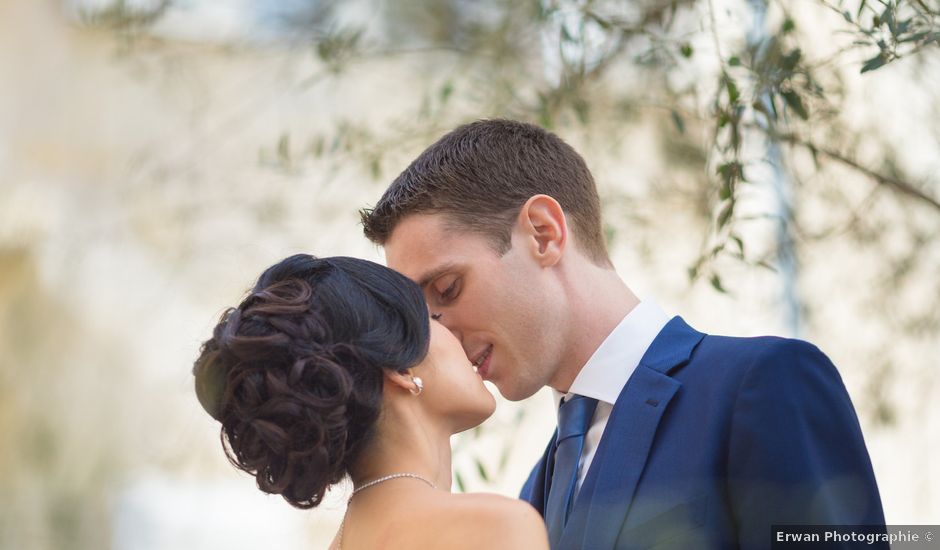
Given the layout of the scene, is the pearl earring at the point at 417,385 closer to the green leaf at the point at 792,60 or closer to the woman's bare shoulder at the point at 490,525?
the woman's bare shoulder at the point at 490,525

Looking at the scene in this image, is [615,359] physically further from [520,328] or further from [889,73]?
[889,73]

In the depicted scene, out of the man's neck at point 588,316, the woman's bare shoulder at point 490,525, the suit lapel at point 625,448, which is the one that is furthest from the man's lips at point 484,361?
the woman's bare shoulder at point 490,525

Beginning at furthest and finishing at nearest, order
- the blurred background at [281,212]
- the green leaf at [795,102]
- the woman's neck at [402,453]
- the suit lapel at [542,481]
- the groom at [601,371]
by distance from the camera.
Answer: the blurred background at [281,212] → the green leaf at [795,102] → the suit lapel at [542,481] → the woman's neck at [402,453] → the groom at [601,371]

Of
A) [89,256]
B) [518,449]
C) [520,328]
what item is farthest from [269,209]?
[520,328]

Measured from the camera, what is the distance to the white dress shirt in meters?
2.14

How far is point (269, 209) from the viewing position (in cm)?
496

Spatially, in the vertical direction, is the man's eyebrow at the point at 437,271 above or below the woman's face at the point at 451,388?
above

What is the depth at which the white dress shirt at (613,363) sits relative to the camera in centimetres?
214

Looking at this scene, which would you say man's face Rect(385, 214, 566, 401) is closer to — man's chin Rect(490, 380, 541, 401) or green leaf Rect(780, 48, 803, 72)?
man's chin Rect(490, 380, 541, 401)

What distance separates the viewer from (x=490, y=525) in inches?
66.2

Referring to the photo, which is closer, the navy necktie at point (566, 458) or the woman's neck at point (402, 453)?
the woman's neck at point (402, 453)

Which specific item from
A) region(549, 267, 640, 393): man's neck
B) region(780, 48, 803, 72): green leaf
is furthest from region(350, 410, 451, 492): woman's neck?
region(780, 48, 803, 72): green leaf

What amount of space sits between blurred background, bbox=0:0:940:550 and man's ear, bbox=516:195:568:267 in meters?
1.56

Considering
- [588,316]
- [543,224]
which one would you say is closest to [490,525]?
[588,316]
